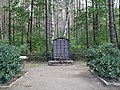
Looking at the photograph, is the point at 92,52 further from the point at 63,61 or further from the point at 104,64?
the point at 63,61

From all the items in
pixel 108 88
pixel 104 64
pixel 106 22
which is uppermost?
pixel 106 22

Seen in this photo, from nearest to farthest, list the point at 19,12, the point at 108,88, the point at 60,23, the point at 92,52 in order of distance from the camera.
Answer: the point at 108,88, the point at 92,52, the point at 19,12, the point at 60,23

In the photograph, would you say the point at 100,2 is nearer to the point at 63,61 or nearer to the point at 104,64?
the point at 63,61

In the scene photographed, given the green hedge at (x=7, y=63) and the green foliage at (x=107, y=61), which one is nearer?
the green hedge at (x=7, y=63)

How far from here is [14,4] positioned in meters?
26.4

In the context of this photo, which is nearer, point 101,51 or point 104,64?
point 104,64

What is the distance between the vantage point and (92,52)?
12.1m


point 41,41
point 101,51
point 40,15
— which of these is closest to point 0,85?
point 101,51

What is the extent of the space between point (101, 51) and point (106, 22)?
18.9 meters

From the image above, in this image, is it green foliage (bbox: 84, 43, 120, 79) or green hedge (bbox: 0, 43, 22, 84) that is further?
green foliage (bbox: 84, 43, 120, 79)

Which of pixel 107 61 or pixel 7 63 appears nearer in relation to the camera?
pixel 7 63

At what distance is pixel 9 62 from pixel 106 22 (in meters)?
21.5

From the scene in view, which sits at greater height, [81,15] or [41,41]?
[81,15]

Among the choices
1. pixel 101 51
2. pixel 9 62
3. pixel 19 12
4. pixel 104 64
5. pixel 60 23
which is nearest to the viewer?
pixel 9 62
